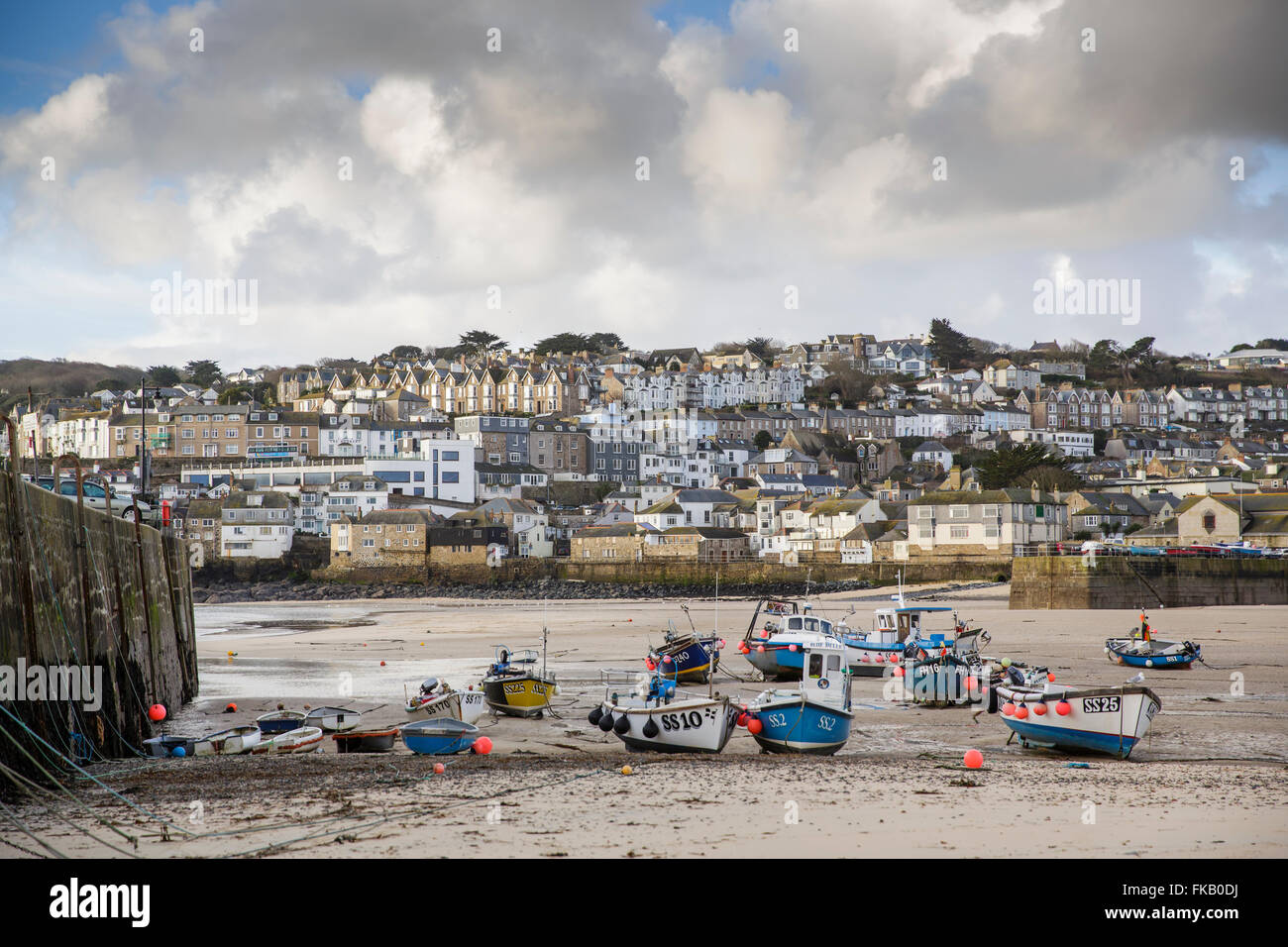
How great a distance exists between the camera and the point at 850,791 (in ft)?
37.3

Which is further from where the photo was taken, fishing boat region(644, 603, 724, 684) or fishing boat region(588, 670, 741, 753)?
fishing boat region(644, 603, 724, 684)

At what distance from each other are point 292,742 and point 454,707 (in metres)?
2.91

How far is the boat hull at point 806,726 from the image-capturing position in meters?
14.7

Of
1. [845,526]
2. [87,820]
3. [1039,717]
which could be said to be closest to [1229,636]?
[1039,717]

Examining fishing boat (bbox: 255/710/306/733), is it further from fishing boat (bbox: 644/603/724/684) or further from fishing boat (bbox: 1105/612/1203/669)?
fishing boat (bbox: 1105/612/1203/669)

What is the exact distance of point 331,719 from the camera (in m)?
16.7

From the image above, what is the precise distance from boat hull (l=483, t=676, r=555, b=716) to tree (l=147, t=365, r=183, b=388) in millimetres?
160690

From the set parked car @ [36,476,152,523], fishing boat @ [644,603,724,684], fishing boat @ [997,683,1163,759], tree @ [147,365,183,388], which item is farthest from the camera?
tree @ [147,365,183,388]

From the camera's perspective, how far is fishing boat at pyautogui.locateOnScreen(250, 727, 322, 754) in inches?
591

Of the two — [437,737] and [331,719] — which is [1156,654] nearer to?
[437,737]

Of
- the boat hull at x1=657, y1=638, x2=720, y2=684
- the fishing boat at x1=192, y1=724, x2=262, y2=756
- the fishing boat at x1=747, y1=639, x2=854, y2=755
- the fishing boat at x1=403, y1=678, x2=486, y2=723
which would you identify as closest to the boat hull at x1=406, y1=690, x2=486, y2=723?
the fishing boat at x1=403, y1=678, x2=486, y2=723

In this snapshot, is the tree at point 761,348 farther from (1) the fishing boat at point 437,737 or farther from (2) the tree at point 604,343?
(1) the fishing boat at point 437,737

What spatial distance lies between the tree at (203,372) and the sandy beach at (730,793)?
520ft
